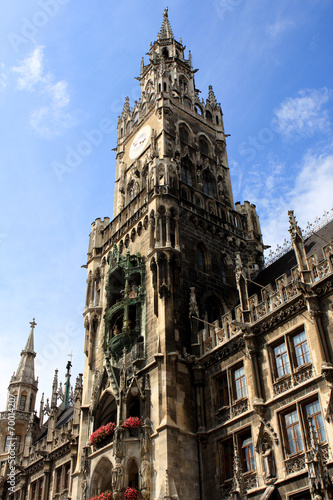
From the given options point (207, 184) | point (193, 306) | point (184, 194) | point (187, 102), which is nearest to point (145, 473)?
point (193, 306)

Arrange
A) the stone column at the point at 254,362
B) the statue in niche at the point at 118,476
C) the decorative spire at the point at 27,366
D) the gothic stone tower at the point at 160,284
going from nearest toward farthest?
the stone column at the point at 254,362 → the statue in niche at the point at 118,476 → the gothic stone tower at the point at 160,284 → the decorative spire at the point at 27,366

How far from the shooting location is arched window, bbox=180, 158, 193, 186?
3672cm

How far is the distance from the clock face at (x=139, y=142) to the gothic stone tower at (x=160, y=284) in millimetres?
136

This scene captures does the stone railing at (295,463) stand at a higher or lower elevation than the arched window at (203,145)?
lower

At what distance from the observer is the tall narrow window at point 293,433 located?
19969 millimetres

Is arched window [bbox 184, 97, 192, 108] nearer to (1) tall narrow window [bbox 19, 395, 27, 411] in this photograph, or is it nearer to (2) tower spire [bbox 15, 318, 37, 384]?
(2) tower spire [bbox 15, 318, 37, 384]

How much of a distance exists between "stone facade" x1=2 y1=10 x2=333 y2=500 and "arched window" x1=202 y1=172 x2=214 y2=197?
106 millimetres

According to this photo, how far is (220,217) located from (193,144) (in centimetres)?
717

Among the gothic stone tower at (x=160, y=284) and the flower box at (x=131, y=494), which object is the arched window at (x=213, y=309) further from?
the flower box at (x=131, y=494)

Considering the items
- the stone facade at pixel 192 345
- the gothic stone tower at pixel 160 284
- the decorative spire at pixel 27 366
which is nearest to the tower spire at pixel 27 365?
the decorative spire at pixel 27 366

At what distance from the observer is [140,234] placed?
32.7 meters

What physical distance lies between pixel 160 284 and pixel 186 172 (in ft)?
39.2

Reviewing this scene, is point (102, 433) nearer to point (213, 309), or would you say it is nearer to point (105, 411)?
point (105, 411)

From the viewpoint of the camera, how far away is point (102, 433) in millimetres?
26625
